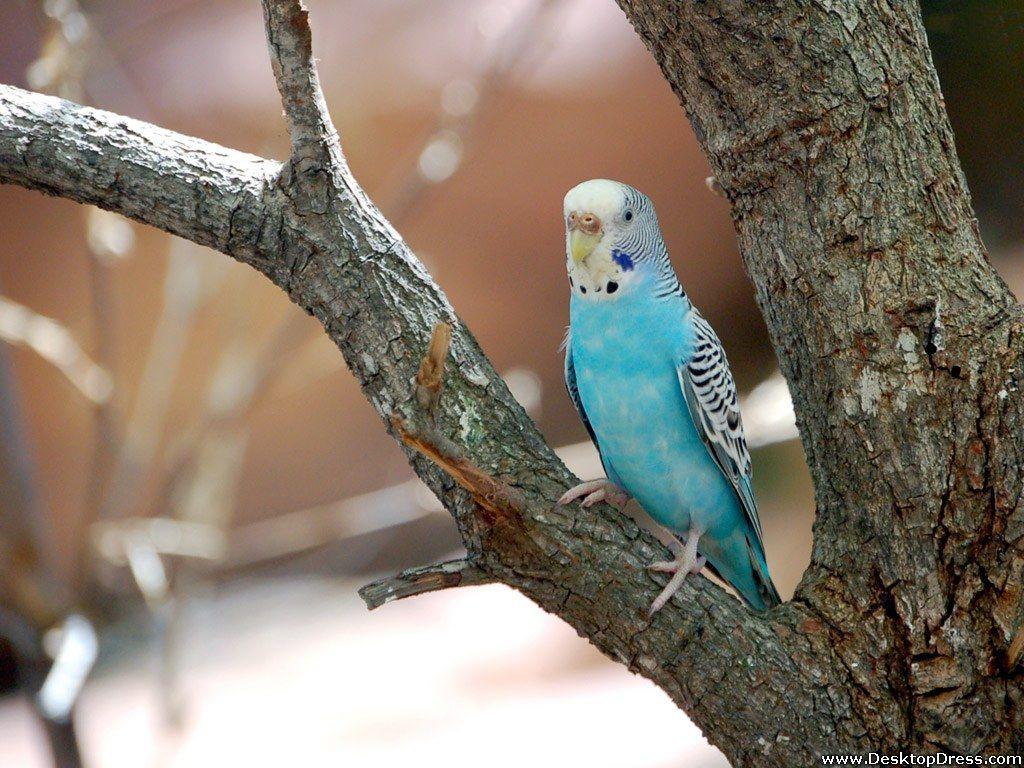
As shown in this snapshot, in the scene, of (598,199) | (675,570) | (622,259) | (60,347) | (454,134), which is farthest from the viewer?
(454,134)

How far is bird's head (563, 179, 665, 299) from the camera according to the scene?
2.34 m

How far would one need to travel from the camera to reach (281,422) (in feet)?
23.3

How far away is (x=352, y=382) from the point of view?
7273 mm

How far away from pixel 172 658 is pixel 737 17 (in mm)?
2856

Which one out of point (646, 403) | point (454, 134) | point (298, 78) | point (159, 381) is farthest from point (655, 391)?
point (159, 381)

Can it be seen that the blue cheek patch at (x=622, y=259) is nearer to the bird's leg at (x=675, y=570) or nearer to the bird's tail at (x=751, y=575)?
the bird's leg at (x=675, y=570)

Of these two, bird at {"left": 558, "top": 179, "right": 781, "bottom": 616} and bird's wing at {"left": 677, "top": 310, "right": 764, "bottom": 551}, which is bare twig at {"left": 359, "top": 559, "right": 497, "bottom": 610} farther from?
bird's wing at {"left": 677, "top": 310, "right": 764, "bottom": 551}

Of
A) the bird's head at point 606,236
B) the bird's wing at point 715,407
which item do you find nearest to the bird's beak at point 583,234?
the bird's head at point 606,236

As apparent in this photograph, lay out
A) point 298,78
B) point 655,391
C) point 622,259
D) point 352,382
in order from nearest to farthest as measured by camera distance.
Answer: point 298,78 < point 622,259 < point 655,391 < point 352,382

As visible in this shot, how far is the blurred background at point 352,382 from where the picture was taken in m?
5.32

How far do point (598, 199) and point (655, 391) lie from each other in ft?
1.93

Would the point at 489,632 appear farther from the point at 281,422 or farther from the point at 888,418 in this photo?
the point at 888,418

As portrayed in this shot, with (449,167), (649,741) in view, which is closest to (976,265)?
(449,167)

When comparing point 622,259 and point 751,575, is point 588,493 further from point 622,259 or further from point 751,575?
point 751,575
